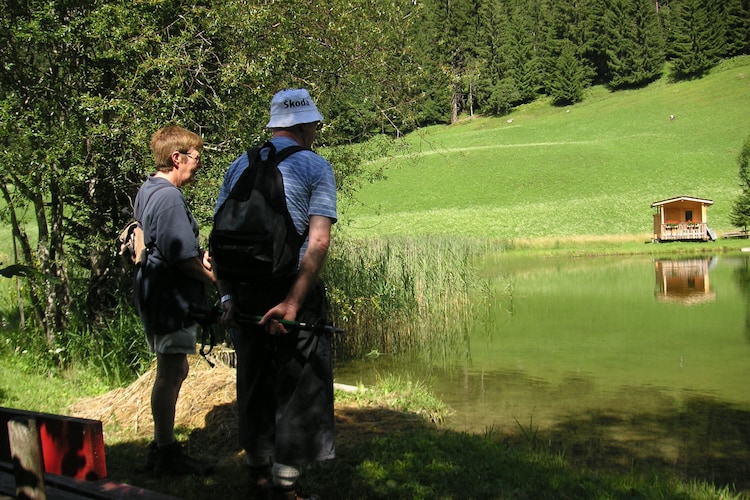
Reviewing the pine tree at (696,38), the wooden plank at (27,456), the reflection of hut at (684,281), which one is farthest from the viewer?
the pine tree at (696,38)

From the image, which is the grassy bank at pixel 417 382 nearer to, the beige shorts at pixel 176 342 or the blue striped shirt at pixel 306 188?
the beige shorts at pixel 176 342

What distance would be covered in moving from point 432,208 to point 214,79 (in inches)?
1400

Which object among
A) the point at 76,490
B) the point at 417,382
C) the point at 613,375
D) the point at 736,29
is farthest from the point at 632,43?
the point at 76,490

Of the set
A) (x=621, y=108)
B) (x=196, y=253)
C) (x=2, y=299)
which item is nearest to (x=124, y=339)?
(x=196, y=253)

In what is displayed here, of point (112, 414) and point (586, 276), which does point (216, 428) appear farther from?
point (586, 276)

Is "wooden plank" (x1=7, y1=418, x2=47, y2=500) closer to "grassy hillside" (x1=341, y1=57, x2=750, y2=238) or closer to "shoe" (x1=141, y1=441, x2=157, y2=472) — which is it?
"shoe" (x1=141, y1=441, x2=157, y2=472)

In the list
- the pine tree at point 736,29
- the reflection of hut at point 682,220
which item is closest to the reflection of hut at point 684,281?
the reflection of hut at point 682,220

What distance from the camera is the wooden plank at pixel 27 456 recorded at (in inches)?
97.4

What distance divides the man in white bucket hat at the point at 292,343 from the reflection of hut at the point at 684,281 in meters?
13.4

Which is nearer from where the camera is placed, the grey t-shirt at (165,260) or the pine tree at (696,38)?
the grey t-shirt at (165,260)

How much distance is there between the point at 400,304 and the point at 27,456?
8.85 m

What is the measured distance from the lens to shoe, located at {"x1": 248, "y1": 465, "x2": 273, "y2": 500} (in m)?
3.41

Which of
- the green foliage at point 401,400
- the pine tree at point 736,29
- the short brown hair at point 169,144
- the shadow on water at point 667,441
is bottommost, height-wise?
the shadow on water at point 667,441

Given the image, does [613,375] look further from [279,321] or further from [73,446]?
[73,446]
